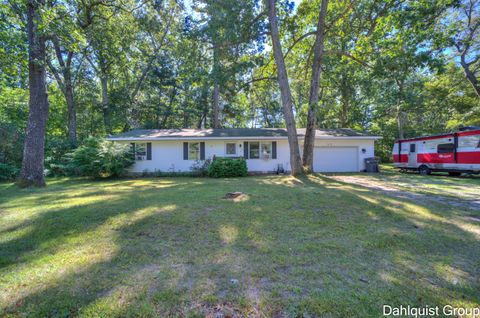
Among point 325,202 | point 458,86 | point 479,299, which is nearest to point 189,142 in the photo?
point 325,202

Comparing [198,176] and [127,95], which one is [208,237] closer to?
[198,176]

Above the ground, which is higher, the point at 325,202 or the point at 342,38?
the point at 342,38

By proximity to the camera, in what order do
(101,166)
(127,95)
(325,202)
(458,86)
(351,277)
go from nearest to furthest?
1. (351,277)
2. (325,202)
3. (101,166)
4. (458,86)
5. (127,95)

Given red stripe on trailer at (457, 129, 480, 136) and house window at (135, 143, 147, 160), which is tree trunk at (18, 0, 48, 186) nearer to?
house window at (135, 143, 147, 160)

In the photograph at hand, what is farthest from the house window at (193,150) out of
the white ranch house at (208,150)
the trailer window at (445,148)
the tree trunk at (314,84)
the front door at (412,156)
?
the trailer window at (445,148)

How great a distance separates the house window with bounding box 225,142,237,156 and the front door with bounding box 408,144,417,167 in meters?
10.7

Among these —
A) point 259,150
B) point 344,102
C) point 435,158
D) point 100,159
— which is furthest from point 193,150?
point 344,102

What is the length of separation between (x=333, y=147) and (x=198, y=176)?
863 cm

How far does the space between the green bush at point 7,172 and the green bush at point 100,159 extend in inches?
96.7

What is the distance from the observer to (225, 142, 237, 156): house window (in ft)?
45.9

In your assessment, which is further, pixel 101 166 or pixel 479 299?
pixel 101 166

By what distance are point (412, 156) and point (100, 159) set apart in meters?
17.7

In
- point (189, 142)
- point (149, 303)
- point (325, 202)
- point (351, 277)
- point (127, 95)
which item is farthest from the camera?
point (127, 95)

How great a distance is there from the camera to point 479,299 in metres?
2.20
